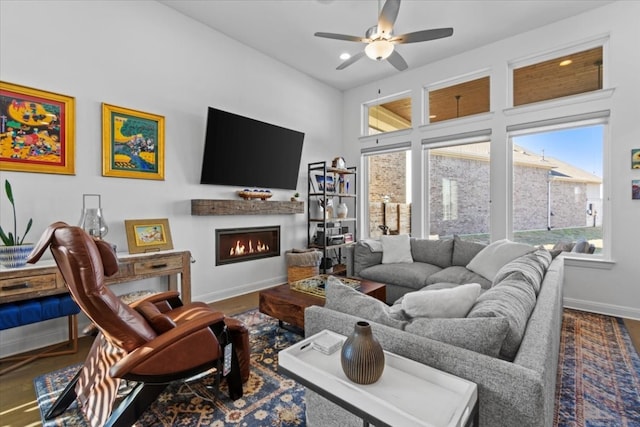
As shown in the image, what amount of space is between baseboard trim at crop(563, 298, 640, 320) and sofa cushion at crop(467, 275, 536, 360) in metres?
2.67

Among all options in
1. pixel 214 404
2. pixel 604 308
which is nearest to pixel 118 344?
pixel 214 404

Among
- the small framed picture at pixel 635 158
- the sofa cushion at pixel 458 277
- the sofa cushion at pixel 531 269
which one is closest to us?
the sofa cushion at pixel 531 269

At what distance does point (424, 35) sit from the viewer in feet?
9.09

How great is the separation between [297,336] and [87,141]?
2.68 meters

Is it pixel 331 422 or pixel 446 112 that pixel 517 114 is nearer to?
pixel 446 112

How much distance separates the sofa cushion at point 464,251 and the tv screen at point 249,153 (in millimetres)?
2526

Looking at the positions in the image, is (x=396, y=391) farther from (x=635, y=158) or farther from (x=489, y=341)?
(x=635, y=158)

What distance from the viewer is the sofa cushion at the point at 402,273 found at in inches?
131

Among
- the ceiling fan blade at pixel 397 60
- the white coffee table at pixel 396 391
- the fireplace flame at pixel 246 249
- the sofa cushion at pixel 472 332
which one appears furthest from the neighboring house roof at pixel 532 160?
the white coffee table at pixel 396 391

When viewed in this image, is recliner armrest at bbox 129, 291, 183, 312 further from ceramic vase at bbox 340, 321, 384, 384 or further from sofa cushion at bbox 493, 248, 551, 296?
sofa cushion at bbox 493, 248, 551, 296

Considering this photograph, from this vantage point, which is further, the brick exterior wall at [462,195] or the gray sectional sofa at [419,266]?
the brick exterior wall at [462,195]

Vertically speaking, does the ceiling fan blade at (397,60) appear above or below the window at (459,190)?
above

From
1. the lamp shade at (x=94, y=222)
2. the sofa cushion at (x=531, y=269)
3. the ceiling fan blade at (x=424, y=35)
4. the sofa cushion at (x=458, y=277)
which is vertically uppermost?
the ceiling fan blade at (x=424, y=35)

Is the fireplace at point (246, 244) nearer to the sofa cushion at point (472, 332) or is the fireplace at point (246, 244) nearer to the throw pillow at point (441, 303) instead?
the throw pillow at point (441, 303)
